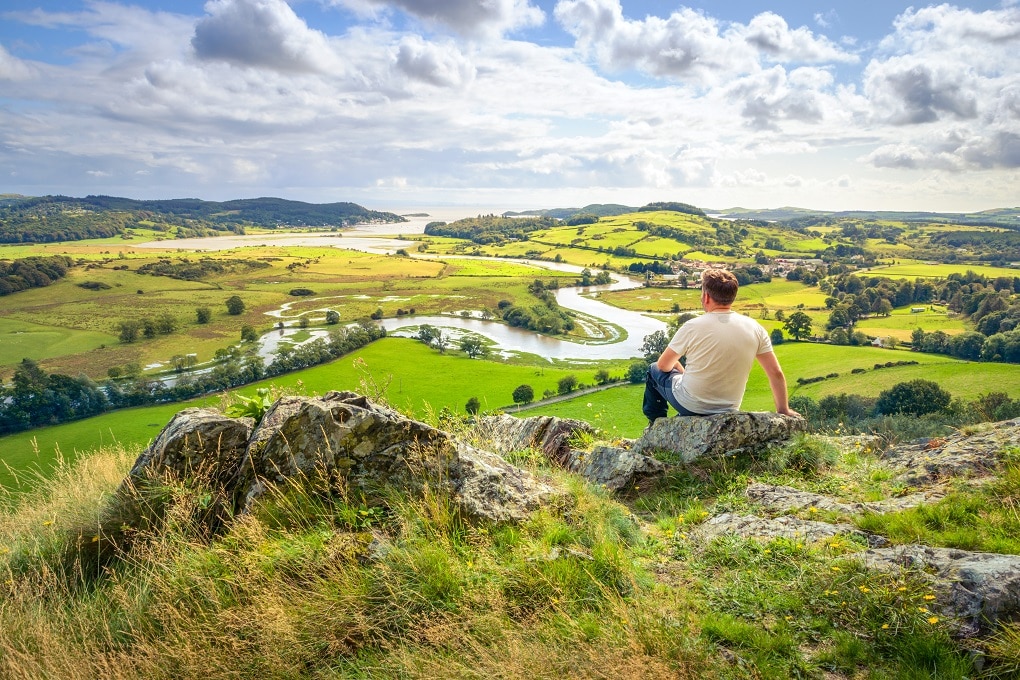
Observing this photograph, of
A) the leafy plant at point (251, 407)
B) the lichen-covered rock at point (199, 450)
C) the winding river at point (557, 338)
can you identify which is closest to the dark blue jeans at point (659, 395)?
the leafy plant at point (251, 407)

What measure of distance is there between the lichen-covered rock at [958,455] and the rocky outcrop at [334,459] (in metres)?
4.85

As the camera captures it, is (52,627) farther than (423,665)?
Yes

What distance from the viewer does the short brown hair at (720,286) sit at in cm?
674

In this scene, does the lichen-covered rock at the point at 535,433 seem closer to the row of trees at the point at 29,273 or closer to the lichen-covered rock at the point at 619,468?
the lichen-covered rock at the point at 619,468

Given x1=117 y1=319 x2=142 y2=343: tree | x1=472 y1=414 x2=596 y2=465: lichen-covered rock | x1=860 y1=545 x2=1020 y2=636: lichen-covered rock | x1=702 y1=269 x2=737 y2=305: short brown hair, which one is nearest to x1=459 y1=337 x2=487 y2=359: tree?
x1=117 y1=319 x2=142 y2=343: tree

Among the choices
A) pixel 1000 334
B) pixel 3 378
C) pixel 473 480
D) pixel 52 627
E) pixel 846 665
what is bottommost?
pixel 3 378

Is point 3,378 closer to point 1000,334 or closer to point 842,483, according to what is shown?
point 842,483

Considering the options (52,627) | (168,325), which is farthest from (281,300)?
(52,627)

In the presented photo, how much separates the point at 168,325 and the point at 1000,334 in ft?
447

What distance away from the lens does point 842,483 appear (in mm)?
6371

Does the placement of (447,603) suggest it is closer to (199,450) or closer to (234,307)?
(199,450)

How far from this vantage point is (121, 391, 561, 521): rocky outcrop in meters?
5.08

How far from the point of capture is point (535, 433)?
948cm

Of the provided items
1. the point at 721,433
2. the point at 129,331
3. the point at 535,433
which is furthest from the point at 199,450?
the point at 129,331
